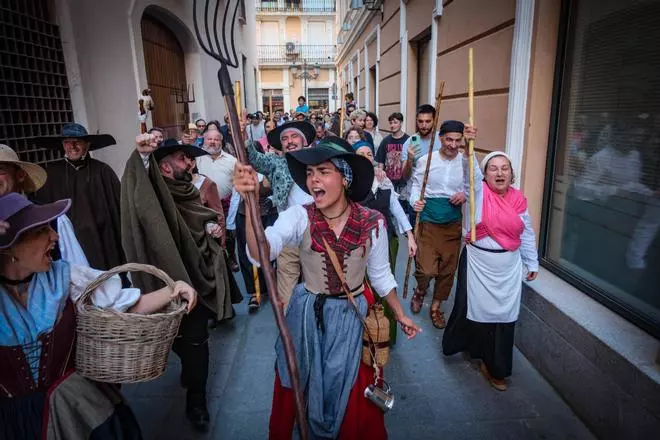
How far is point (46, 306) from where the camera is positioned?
1.72 m

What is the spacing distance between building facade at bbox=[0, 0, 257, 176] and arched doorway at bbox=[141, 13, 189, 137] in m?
0.02

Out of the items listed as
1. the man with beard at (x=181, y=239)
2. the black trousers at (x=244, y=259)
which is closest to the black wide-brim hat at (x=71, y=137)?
the man with beard at (x=181, y=239)

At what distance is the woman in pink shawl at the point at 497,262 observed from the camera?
128 inches

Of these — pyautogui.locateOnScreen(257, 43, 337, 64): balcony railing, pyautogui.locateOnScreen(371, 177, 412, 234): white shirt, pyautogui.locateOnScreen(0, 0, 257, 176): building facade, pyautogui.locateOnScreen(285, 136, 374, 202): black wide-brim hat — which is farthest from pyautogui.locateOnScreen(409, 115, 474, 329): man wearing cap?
pyautogui.locateOnScreen(257, 43, 337, 64): balcony railing

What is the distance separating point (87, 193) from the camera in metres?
3.82

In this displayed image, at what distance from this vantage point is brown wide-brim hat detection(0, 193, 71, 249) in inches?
64.7

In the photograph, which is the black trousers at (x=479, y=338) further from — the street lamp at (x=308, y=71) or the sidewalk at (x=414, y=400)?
the street lamp at (x=308, y=71)

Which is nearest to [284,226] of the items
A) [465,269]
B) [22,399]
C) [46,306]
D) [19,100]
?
[46,306]

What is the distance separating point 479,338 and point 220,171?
3.24 meters

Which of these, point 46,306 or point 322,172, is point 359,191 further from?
point 46,306

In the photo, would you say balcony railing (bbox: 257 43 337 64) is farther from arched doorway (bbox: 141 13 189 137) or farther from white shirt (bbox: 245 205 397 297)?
white shirt (bbox: 245 205 397 297)

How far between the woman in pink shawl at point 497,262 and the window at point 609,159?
1.74 ft

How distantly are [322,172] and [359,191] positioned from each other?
0.93 ft

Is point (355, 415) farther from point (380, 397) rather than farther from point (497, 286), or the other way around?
point (497, 286)
